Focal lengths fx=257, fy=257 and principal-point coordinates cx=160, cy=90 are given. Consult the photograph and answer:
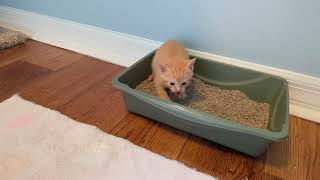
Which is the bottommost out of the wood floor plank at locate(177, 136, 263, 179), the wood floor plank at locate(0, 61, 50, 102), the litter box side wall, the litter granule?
the wood floor plank at locate(0, 61, 50, 102)

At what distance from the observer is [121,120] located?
1.09 metres

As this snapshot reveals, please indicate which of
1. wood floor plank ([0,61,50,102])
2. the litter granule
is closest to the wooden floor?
wood floor plank ([0,61,50,102])

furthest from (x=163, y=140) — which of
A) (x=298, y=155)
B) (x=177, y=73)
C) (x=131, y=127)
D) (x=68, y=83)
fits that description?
(x=68, y=83)

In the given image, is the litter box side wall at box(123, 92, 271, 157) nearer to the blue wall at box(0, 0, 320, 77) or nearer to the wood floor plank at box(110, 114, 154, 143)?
the wood floor plank at box(110, 114, 154, 143)

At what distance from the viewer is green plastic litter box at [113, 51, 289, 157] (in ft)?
2.71

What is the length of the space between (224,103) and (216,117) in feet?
0.98

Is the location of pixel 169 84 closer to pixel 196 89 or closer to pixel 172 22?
pixel 196 89

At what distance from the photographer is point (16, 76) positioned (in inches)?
55.6

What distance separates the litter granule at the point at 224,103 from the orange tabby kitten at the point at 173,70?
0.08 meters

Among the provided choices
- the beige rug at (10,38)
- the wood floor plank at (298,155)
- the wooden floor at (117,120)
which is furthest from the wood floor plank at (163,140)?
the beige rug at (10,38)

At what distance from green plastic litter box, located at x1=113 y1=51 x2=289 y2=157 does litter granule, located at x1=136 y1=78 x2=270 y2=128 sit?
3 centimetres

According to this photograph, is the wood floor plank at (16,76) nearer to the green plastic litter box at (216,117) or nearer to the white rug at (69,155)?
the white rug at (69,155)

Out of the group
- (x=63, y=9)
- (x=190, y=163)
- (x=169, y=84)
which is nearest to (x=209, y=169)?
(x=190, y=163)

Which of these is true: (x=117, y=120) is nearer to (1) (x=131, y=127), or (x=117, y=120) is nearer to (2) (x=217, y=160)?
(1) (x=131, y=127)
